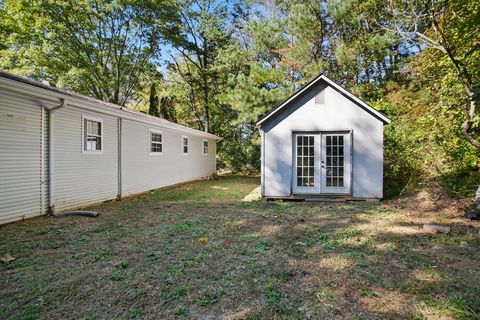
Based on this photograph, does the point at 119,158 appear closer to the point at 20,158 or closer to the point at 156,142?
the point at 156,142

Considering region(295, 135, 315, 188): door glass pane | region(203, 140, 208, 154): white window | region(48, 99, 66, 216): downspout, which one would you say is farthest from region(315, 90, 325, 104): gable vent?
region(203, 140, 208, 154): white window

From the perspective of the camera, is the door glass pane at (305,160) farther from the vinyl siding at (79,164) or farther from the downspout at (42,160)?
the downspout at (42,160)

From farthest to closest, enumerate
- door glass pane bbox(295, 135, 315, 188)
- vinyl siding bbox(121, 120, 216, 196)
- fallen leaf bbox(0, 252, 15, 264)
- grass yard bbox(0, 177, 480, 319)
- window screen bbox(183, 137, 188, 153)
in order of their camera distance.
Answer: window screen bbox(183, 137, 188, 153) < vinyl siding bbox(121, 120, 216, 196) < door glass pane bbox(295, 135, 315, 188) < fallen leaf bbox(0, 252, 15, 264) < grass yard bbox(0, 177, 480, 319)

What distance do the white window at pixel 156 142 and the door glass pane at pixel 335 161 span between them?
6912 millimetres

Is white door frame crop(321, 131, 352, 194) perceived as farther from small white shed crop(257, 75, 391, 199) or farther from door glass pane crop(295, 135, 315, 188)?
door glass pane crop(295, 135, 315, 188)

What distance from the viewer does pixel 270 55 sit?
16469mm

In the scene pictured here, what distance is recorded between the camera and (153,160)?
11.3 meters

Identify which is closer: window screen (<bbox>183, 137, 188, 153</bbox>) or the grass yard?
the grass yard

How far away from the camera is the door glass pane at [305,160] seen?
28.4ft

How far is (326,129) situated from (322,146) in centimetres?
53

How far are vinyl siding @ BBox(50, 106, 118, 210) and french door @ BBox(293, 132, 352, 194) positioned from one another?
5.86m

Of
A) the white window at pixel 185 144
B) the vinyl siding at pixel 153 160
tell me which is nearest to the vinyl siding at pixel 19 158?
the vinyl siding at pixel 153 160

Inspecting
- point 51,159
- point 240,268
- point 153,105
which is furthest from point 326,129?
point 153,105

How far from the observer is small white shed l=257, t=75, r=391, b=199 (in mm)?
8312
